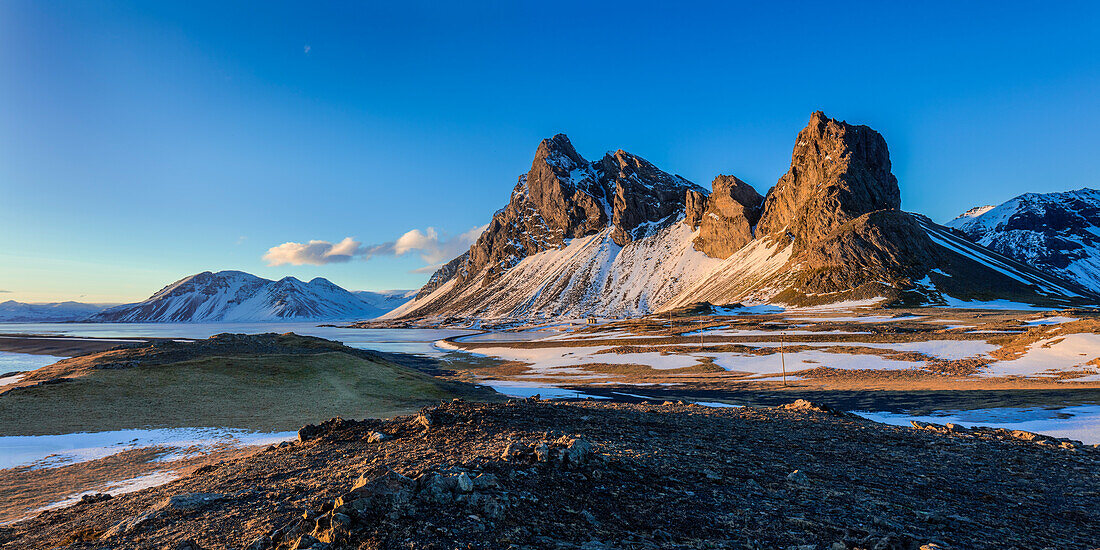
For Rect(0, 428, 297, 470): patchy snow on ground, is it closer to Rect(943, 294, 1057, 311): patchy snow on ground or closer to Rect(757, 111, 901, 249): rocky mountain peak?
Rect(943, 294, 1057, 311): patchy snow on ground

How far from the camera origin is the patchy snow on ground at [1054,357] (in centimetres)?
3825

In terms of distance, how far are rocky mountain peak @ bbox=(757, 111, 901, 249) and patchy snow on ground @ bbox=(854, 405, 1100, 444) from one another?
136806 millimetres

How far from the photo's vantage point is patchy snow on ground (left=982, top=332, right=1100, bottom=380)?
1506 inches

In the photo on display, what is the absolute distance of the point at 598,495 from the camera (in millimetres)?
7367

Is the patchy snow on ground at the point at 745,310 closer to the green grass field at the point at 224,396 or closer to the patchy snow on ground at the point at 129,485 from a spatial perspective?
the green grass field at the point at 224,396

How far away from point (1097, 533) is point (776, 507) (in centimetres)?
A: 453

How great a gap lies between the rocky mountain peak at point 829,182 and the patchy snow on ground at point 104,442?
521 ft

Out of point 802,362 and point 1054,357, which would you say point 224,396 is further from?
point 1054,357

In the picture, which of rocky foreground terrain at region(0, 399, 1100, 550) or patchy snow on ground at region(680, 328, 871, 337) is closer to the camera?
rocky foreground terrain at region(0, 399, 1100, 550)

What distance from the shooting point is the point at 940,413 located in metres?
25.3

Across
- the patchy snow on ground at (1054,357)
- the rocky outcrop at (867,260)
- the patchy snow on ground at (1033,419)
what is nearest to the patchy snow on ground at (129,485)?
the patchy snow on ground at (1033,419)

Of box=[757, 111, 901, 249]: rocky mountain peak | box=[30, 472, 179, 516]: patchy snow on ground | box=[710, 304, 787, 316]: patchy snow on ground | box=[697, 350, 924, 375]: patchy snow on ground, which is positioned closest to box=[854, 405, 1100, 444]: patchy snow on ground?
box=[697, 350, 924, 375]: patchy snow on ground

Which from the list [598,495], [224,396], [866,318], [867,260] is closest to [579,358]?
[224,396]

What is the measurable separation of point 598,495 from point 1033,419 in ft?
84.0
